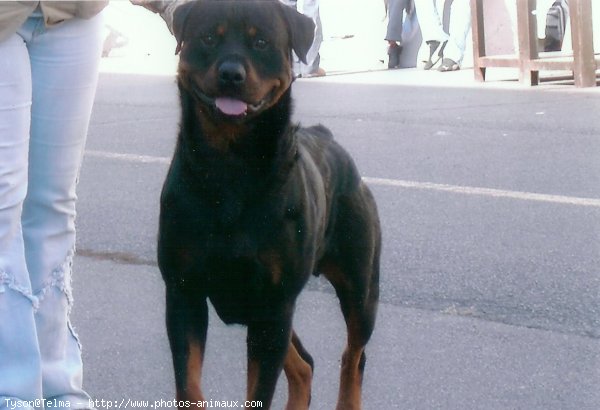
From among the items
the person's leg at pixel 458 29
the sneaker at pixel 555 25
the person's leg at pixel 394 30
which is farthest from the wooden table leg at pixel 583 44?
the person's leg at pixel 394 30

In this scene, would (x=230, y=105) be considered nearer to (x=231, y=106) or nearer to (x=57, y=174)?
(x=231, y=106)

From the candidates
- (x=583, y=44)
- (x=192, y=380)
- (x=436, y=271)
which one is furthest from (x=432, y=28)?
(x=192, y=380)

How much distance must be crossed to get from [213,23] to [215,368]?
160 cm

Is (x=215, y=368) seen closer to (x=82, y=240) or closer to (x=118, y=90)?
(x=82, y=240)

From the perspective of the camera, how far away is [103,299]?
5.69m

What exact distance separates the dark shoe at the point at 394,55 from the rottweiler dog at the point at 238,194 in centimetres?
1361

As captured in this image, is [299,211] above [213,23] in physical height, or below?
below

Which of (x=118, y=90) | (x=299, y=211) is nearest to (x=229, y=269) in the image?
(x=299, y=211)

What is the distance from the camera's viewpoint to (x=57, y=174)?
3.61 m

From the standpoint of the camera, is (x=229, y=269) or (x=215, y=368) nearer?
(x=229, y=269)

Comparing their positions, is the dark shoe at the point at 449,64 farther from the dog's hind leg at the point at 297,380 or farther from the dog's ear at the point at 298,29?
the dog's ear at the point at 298,29

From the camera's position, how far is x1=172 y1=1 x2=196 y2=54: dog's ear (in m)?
3.74

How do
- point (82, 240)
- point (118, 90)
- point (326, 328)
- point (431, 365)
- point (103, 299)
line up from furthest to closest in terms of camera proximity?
point (118, 90)
point (82, 240)
point (103, 299)
point (326, 328)
point (431, 365)

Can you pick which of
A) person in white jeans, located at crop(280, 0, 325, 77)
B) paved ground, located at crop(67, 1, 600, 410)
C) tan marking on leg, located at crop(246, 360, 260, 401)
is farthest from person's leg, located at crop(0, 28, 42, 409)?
person in white jeans, located at crop(280, 0, 325, 77)
